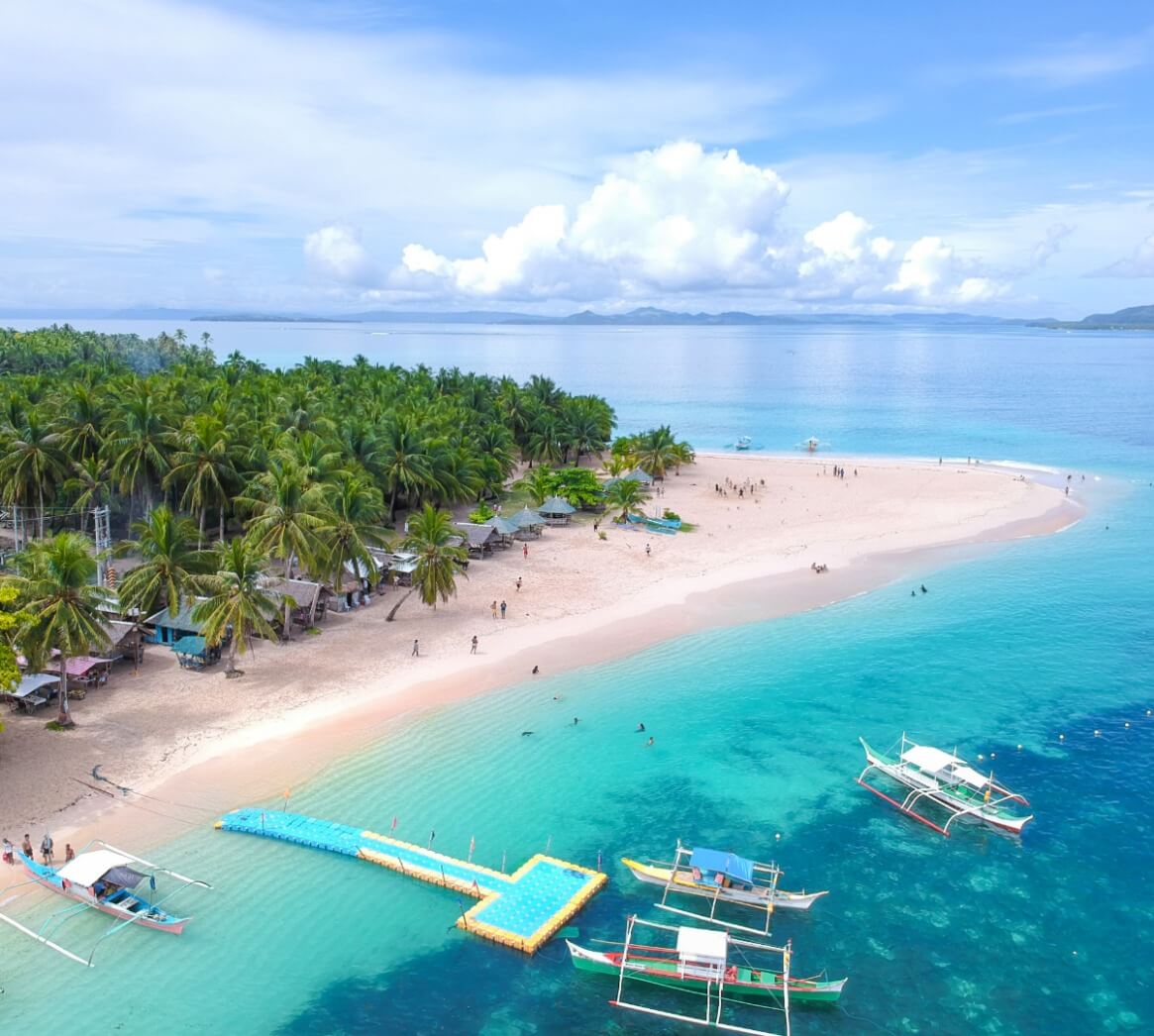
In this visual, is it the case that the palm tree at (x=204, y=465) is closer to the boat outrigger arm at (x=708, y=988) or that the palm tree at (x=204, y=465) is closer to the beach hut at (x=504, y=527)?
the beach hut at (x=504, y=527)

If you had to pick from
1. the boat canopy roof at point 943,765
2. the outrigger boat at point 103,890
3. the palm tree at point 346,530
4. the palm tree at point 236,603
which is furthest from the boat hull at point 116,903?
the boat canopy roof at point 943,765

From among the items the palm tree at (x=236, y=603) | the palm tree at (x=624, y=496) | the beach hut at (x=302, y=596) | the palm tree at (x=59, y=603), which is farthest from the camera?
the palm tree at (x=624, y=496)

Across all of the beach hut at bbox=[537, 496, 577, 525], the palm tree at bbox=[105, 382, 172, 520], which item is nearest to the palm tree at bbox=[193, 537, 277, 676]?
the palm tree at bbox=[105, 382, 172, 520]

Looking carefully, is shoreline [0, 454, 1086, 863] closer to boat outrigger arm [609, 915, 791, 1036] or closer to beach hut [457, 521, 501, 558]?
beach hut [457, 521, 501, 558]

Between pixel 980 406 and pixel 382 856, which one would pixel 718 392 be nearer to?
pixel 980 406

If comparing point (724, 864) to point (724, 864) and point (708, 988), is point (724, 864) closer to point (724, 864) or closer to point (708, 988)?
point (724, 864)

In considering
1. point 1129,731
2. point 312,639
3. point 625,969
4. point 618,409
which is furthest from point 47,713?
point 618,409
